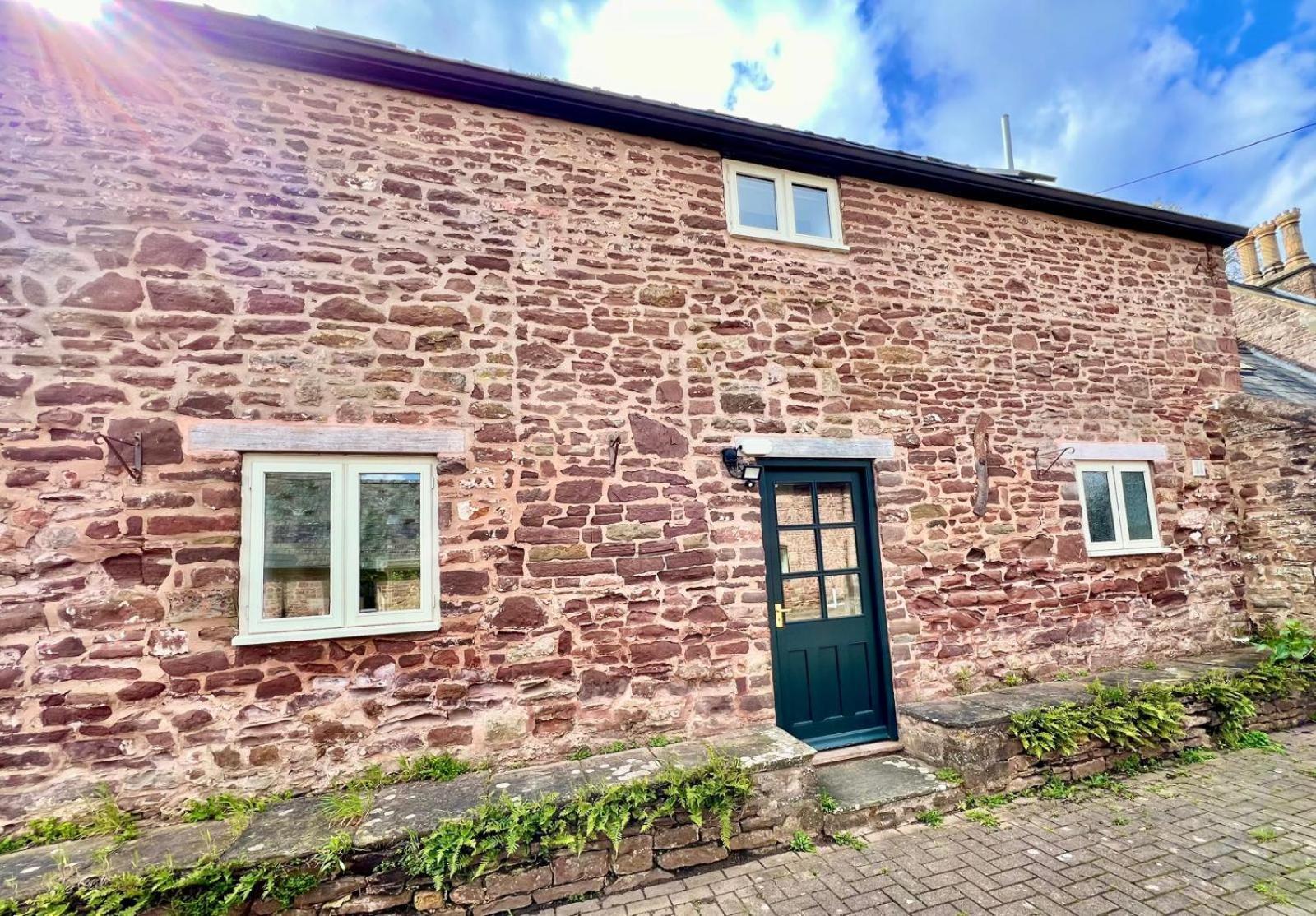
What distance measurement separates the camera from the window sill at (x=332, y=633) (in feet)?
13.2

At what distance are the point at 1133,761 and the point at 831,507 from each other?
3217mm

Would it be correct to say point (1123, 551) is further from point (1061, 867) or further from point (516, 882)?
point (516, 882)

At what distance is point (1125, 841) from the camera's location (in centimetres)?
401

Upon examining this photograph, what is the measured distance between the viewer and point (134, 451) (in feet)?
13.1

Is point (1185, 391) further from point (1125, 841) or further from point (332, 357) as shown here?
point (332, 357)

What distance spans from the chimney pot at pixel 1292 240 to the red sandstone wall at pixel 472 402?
11546 millimetres

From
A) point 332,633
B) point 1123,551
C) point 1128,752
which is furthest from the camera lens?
point 1123,551

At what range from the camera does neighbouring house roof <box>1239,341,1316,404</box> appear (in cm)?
828

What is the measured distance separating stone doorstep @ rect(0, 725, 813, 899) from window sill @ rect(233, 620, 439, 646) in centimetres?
102

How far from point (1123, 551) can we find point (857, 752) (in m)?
3.98

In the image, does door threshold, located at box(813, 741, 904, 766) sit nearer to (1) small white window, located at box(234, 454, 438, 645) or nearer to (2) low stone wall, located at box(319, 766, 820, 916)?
(2) low stone wall, located at box(319, 766, 820, 916)

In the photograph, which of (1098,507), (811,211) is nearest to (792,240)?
(811,211)

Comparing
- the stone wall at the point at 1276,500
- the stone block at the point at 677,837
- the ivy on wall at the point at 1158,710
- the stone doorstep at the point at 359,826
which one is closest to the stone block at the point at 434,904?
the stone doorstep at the point at 359,826

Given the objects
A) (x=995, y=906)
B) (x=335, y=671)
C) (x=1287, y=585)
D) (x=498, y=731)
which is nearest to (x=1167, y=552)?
(x=1287, y=585)
